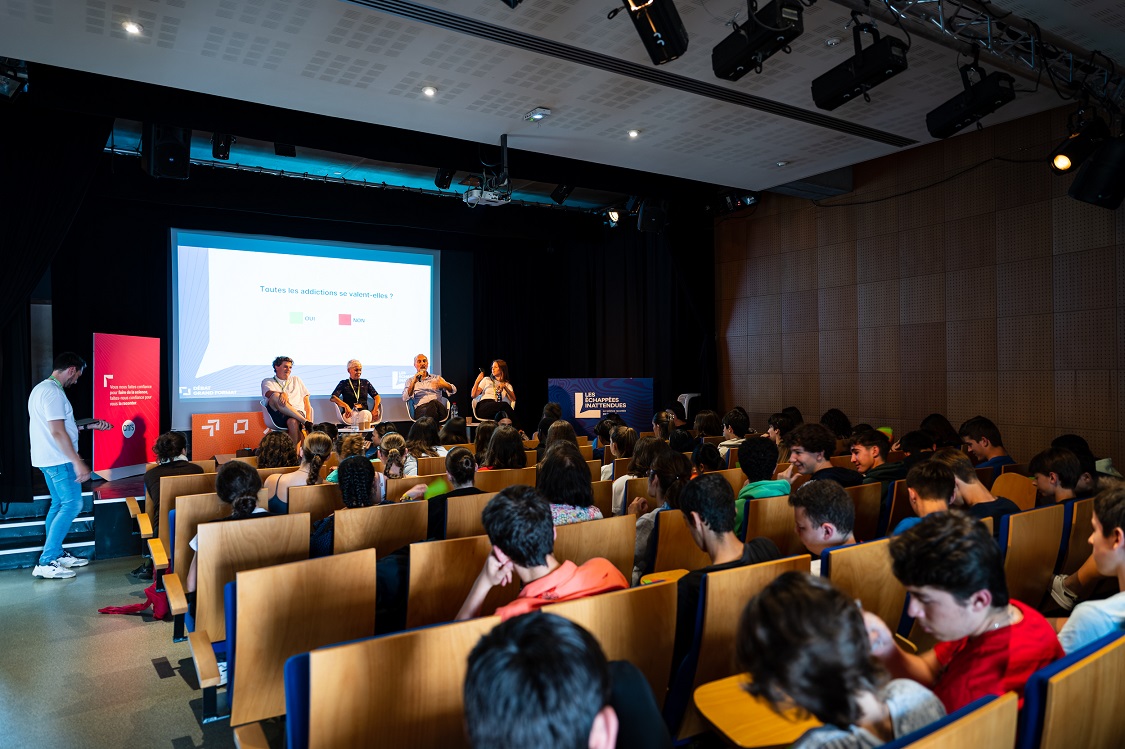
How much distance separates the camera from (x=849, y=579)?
2299 mm

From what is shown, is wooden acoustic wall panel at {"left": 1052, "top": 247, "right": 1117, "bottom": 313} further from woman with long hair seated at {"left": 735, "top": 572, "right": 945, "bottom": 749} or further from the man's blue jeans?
the man's blue jeans

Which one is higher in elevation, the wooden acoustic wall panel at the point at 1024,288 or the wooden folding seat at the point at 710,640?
the wooden acoustic wall panel at the point at 1024,288

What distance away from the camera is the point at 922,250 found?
305 inches

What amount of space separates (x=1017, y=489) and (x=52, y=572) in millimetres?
6716

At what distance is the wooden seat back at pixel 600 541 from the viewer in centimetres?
269

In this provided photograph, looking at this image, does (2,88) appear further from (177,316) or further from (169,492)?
(177,316)

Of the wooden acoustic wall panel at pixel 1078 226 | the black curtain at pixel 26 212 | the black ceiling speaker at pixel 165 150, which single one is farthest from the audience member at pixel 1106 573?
the black curtain at pixel 26 212

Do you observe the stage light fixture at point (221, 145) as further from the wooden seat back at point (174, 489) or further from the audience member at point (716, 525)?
the audience member at point (716, 525)

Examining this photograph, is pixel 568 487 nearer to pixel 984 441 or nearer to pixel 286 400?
pixel 984 441

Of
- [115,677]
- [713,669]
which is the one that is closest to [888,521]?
[713,669]

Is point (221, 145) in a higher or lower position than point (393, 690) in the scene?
higher

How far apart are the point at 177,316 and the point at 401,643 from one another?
350 inches

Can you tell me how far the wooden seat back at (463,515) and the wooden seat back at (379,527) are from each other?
0.46ft

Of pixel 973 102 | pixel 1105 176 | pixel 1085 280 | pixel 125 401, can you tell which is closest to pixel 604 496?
pixel 973 102
